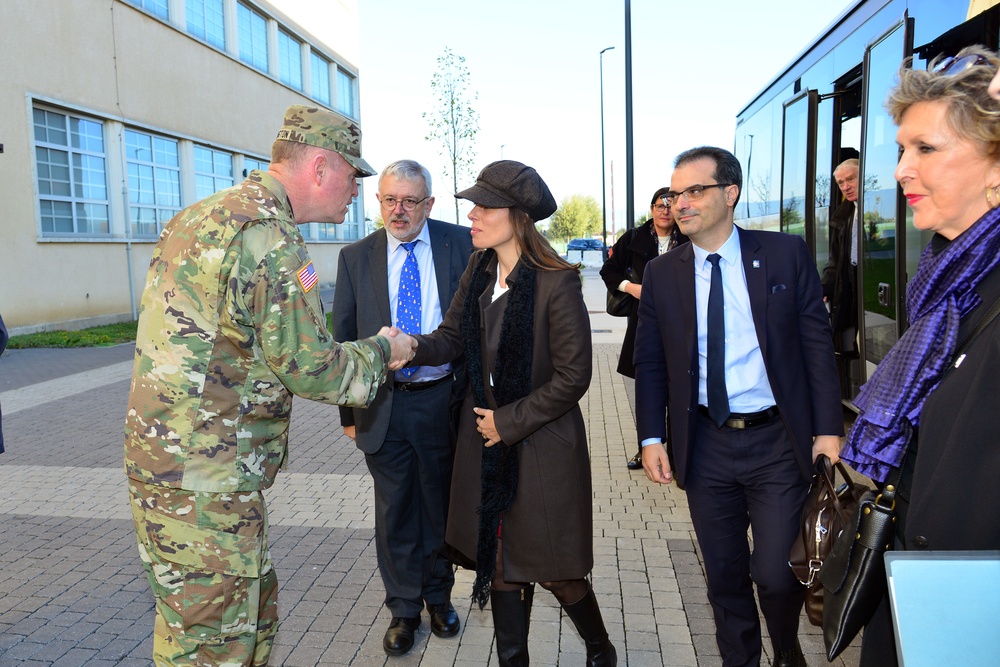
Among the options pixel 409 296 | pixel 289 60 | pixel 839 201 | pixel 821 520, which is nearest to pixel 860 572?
pixel 821 520

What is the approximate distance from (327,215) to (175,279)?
58 cm

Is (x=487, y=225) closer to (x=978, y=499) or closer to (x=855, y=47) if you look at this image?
(x=978, y=499)

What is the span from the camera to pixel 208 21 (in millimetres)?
23219

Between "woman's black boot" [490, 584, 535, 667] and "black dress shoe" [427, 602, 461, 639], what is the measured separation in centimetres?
70

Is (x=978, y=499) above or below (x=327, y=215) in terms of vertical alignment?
below

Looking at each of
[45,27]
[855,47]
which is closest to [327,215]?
[855,47]

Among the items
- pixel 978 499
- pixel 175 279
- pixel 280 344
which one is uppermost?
pixel 175 279

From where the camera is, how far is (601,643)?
3275 millimetres

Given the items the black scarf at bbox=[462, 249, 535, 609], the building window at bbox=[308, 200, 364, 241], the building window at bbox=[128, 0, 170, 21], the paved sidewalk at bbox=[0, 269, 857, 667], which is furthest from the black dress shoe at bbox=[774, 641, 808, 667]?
the building window at bbox=[308, 200, 364, 241]

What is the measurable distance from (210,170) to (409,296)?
21.9 m

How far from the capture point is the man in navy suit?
9.86 ft

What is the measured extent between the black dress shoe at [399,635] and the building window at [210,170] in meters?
20.6

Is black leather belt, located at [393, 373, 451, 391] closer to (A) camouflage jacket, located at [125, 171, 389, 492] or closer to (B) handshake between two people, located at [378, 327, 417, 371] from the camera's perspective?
(B) handshake between two people, located at [378, 327, 417, 371]

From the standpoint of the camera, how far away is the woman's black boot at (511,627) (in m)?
3.12
